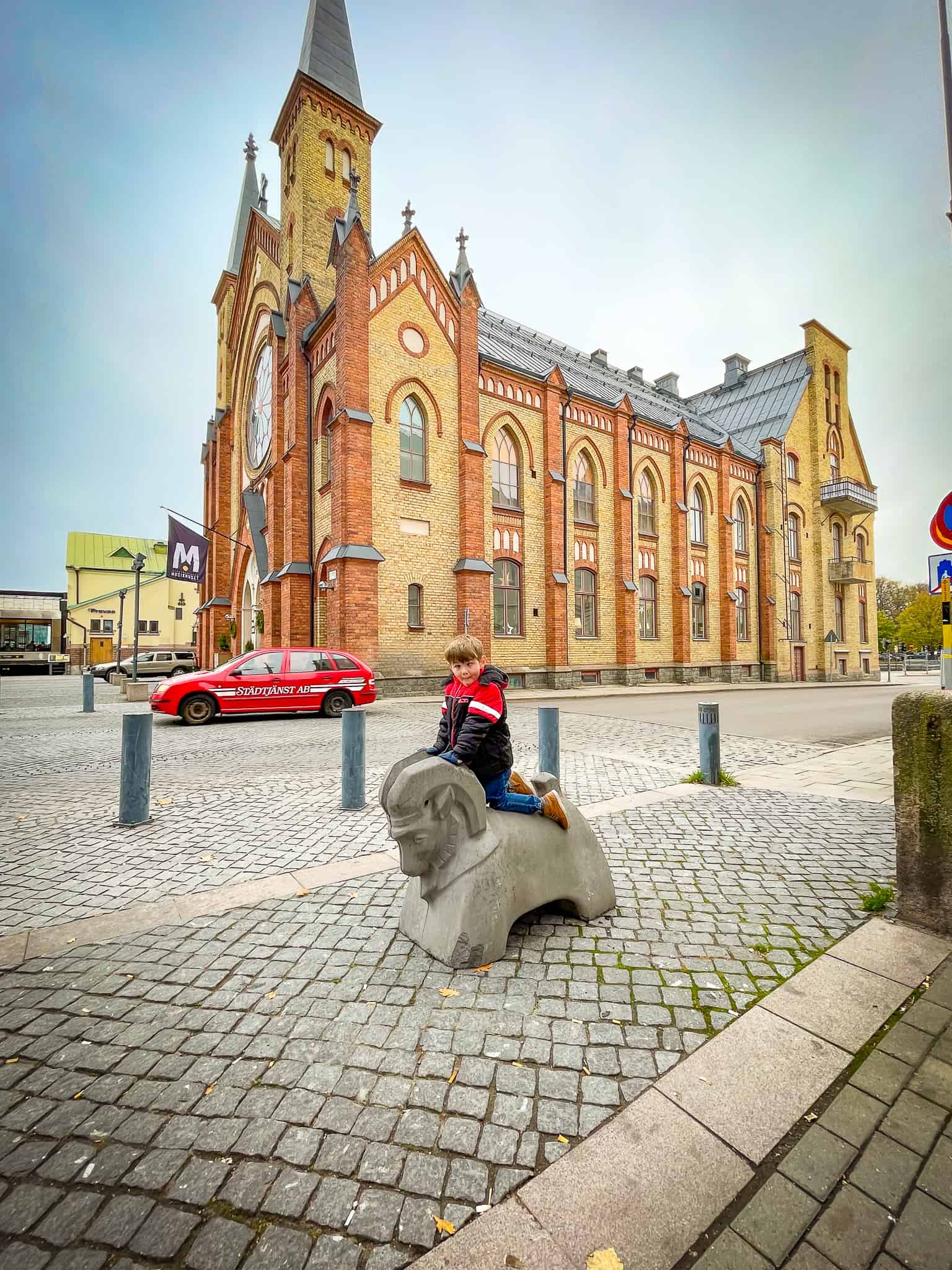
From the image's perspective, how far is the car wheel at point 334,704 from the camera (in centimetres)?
1299

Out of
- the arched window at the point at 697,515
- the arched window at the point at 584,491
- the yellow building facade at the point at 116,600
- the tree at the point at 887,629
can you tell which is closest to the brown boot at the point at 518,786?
the arched window at the point at 584,491

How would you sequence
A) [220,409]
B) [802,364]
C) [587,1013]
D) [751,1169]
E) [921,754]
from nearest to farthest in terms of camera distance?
[751,1169] → [587,1013] → [921,754] → [220,409] → [802,364]

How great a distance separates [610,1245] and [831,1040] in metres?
1.25

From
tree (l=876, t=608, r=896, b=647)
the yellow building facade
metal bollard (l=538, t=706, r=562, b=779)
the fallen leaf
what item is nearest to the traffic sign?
metal bollard (l=538, t=706, r=562, b=779)

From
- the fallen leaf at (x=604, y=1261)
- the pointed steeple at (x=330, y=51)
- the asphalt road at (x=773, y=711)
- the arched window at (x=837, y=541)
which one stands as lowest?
the asphalt road at (x=773, y=711)

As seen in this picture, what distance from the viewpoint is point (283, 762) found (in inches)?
305

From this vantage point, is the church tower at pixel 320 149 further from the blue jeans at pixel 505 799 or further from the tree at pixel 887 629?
the tree at pixel 887 629

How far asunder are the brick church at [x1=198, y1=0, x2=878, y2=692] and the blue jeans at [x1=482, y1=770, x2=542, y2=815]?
1338 cm

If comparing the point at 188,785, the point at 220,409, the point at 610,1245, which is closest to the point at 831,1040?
the point at 610,1245

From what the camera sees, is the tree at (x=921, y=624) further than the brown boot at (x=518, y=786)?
Yes

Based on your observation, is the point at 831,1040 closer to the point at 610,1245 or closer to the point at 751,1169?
the point at 751,1169

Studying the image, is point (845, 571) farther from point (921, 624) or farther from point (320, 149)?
point (921, 624)

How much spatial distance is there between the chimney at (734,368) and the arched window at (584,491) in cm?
2129

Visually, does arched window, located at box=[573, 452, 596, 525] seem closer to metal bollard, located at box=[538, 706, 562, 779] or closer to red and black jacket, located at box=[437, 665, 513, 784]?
metal bollard, located at box=[538, 706, 562, 779]
